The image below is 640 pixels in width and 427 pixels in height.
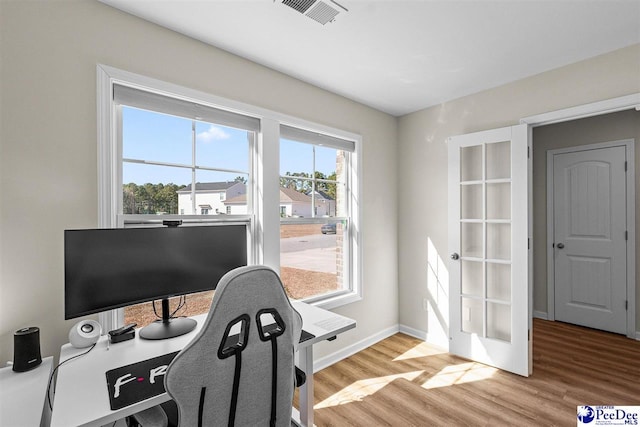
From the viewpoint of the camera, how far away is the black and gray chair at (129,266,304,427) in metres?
0.99

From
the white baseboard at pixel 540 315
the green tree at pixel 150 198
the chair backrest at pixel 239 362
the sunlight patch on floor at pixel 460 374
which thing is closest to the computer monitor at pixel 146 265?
the green tree at pixel 150 198

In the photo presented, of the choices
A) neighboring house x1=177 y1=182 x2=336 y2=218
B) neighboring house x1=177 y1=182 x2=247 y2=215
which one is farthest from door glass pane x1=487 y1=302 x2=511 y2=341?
neighboring house x1=177 y1=182 x2=247 y2=215

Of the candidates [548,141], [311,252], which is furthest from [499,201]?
[548,141]

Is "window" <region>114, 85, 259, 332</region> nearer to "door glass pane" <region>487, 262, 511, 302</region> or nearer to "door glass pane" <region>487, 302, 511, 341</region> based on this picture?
"door glass pane" <region>487, 262, 511, 302</region>

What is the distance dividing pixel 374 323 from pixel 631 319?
2.78m

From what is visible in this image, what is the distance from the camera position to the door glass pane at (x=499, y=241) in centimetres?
283

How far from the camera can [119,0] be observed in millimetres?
1730

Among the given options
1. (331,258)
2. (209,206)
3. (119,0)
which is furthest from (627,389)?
(119,0)

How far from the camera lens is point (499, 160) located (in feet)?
9.42

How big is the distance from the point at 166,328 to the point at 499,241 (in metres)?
2.78

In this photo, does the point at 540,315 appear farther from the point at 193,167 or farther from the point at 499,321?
the point at 193,167

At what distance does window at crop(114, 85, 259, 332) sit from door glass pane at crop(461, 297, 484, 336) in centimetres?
231

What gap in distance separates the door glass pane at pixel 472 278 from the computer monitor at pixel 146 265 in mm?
2244

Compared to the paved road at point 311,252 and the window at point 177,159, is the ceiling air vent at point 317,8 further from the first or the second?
the paved road at point 311,252
